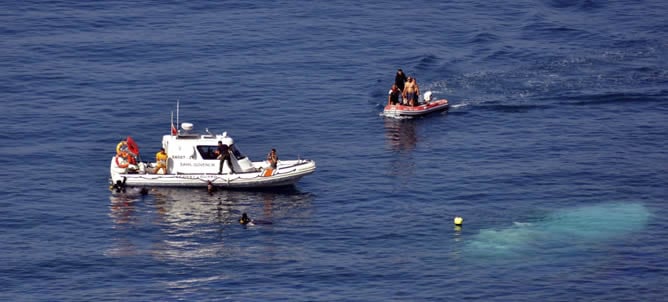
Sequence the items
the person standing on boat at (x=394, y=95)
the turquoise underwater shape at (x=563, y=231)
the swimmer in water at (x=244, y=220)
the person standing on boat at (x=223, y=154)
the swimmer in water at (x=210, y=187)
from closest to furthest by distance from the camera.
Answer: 1. the turquoise underwater shape at (x=563, y=231)
2. the swimmer in water at (x=244, y=220)
3. the swimmer in water at (x=210, y=187)
4. the person standing on boat at (x=223, y=154)
5. the person standing on boat at (x=394, y=95)

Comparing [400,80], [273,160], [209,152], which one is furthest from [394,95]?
[209,152]

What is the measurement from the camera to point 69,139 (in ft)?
261

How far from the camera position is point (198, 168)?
232ft

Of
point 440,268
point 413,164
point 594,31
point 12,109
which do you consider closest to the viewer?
point 440,268

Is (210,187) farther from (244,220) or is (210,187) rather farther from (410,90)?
(410,90)

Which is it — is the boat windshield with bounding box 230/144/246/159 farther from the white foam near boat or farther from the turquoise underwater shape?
the turquoise underwater shape

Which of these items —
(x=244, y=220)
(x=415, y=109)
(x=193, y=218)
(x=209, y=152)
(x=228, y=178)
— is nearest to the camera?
(x=244, y=220)

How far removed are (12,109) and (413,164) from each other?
101 ft

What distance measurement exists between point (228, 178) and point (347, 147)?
1103 cm

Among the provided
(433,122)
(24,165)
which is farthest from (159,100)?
(433,122)

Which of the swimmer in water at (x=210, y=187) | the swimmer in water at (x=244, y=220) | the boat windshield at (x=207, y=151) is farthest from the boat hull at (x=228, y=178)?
the swimmer in water at (x=244, y=220)

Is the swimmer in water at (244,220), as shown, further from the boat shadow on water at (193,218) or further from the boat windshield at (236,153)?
the boat windshield at (236,153)

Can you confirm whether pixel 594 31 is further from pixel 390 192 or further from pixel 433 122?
pixel 390 192

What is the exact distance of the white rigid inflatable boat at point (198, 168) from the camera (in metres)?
69.5
